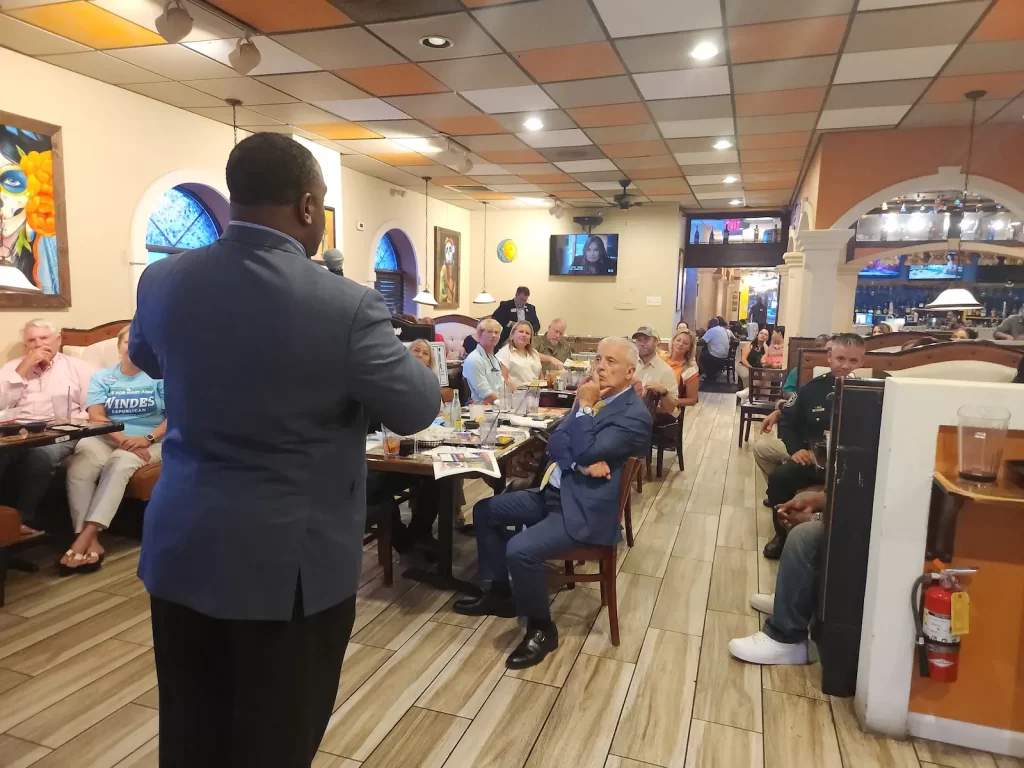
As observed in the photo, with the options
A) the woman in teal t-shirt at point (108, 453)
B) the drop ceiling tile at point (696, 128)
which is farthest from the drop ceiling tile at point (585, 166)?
the woman in teal t-shirt at point (108, 453)

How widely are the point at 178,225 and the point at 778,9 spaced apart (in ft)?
17.4

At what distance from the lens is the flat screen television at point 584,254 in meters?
10.9

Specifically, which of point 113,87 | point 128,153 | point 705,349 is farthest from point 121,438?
point 705,349

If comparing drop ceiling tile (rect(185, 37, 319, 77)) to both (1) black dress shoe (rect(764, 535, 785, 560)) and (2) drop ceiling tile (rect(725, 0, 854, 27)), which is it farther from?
(1) black dress shoe (rect(764, 535, 785, 560))

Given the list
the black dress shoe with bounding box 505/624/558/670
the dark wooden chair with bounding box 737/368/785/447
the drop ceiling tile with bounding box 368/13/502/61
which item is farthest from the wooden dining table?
the dark wooden chair with bounding box 737/368/785/447

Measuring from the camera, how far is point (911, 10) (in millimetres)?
3486

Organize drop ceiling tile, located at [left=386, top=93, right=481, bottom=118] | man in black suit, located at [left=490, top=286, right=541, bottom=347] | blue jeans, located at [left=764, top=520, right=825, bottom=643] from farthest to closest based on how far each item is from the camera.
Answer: man in black suit, located at [left=490, top=286, right=541, bottom=347]
drop ceiling tile, located at [left=386, top=93, right=481, bottom=118]
blue jeans, located at [left=764, top=520, right=825, bottom=643]

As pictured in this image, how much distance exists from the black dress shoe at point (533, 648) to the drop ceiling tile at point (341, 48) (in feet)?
11.7

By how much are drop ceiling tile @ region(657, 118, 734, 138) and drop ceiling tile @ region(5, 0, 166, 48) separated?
13.3 feet

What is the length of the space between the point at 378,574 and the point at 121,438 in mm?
1708

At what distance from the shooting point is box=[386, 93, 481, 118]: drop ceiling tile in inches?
204

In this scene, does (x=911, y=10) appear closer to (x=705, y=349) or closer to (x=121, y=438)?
(x=121, y=438)

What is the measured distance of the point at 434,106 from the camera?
17.7 ft

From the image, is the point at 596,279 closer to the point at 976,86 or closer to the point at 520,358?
the point at 520,358
